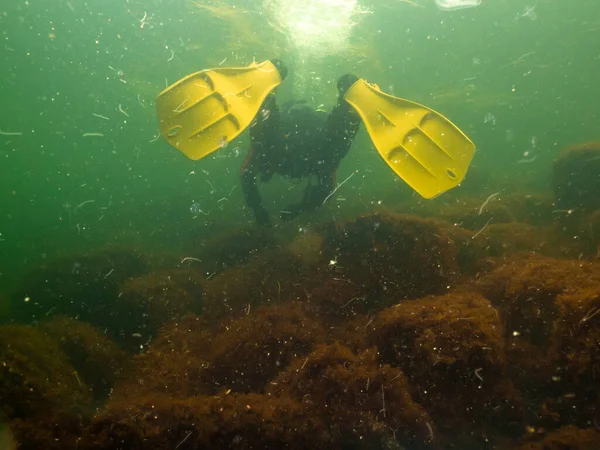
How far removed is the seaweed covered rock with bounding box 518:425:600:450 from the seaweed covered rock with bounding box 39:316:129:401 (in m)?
4.94

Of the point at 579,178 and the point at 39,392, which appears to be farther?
the point at 579,178

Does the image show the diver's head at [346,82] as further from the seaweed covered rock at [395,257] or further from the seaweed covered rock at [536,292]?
the seaweed covered rock at [536,292]

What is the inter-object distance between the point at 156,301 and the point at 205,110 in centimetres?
366

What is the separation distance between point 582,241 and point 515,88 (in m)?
26.5

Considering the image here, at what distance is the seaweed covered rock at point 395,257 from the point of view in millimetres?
5191

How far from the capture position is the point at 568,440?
301 centimetres

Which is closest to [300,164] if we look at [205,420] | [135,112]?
[205,420]

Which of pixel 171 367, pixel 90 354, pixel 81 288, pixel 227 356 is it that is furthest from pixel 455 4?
pixel 90 354

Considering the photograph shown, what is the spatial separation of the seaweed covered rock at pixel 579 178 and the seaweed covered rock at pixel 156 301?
10.8 metres

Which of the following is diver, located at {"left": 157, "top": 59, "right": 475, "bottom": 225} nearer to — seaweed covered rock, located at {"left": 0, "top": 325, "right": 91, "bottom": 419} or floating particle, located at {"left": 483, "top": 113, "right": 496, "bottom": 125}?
seaweed covered rock, located at {"left": 0, "top": 325, "right": 91, "bottom": 419}

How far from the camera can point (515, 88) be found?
91.0 ft

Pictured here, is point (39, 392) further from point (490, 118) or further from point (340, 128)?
point (490, 118)

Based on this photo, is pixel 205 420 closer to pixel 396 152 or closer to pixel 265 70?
pixel 396 152

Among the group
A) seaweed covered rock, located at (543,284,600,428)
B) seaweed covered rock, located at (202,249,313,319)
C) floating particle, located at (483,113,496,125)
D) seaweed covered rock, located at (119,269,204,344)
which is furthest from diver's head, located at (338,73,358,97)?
floating particle, located at (483,113,496,125)
